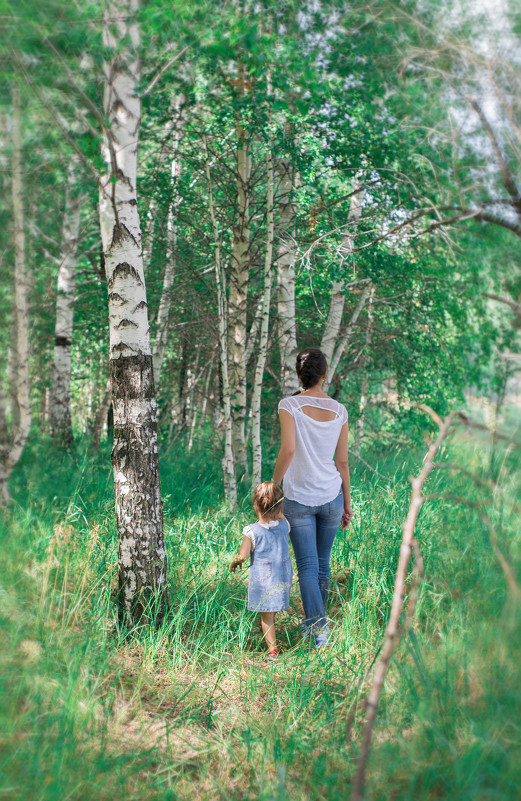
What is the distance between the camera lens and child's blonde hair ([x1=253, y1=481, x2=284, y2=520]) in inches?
135

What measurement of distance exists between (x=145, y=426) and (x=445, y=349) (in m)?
5.04

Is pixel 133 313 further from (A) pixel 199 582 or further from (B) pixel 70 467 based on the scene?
(B) pixel 70 467

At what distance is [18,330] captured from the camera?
3.86 meters

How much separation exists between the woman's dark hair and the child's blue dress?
95 cm

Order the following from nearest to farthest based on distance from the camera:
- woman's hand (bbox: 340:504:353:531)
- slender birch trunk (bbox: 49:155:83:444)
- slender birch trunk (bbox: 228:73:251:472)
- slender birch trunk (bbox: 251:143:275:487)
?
A: woman's hand (bbox: 340:504:353:531) < slender birch trunk (bbox: 251:143:275:487) < slender birch trunk (bbox: 228:73:251:472) < slender birch trunk (bbox: 49:155:83:444)

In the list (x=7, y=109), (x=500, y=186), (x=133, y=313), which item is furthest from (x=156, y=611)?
(x=7, y=109)

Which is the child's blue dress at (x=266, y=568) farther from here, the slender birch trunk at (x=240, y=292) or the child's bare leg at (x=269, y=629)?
the slender birch trunk at (x=240, y=292)

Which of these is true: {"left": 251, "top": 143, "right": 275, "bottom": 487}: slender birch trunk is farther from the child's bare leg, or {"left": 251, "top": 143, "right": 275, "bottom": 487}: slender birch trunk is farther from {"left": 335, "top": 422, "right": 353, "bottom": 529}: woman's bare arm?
the child's bare leg

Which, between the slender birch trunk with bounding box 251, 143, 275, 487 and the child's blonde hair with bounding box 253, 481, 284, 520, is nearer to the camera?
the child's blonde hair with bounding box 253, 481, 284, 520

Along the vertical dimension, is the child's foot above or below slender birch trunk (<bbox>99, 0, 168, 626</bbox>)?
below

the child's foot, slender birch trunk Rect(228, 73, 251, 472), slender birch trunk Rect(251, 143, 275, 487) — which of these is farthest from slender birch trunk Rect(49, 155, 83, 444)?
the child's foot

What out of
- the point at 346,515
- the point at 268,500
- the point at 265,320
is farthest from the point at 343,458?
the point at 265,320

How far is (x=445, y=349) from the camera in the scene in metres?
7.29

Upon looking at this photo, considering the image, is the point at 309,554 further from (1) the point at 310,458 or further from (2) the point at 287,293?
(2) the point at 287,293
